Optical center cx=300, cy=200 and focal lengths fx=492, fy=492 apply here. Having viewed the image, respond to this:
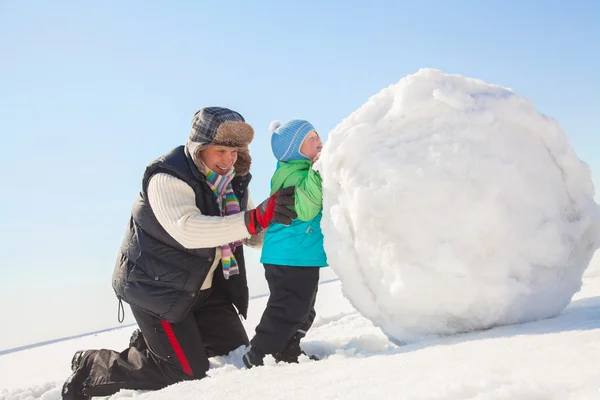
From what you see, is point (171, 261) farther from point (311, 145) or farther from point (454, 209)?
point (454, 209)

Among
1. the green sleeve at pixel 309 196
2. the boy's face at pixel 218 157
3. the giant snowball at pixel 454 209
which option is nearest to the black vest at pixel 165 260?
the boy's face at pixel 218 157

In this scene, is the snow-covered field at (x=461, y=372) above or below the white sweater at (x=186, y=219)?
below

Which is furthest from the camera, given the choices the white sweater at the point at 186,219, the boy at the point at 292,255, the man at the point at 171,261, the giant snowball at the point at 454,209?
the man at the point at 171,261

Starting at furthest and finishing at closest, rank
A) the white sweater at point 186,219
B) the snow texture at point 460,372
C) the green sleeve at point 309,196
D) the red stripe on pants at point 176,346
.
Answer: the red stripe on pants at point 176,346, the white sweater at point 186,219, the green sleeve at point 309,196, the snow texture at point 460,372

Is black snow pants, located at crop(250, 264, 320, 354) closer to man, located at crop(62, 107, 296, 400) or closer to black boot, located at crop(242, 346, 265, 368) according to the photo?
black boot, located at crop(242, 346, 265, 368)

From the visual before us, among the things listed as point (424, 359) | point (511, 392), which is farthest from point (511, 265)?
point (511, 392)

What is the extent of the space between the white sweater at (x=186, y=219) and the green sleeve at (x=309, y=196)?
1.16 feet

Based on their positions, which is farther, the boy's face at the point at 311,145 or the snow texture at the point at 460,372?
the boy's face at the point at 311,145

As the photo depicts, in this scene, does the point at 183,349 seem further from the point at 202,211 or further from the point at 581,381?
the point at 581,381

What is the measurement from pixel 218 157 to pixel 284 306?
103 cm

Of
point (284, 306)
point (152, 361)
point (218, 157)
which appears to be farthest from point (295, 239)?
point (152, 361)

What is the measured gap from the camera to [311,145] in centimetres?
277

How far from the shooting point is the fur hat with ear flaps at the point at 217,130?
9.64 feet

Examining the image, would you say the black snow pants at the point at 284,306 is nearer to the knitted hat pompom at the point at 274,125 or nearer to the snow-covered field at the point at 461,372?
the snow-covered field at the point at 461,372
